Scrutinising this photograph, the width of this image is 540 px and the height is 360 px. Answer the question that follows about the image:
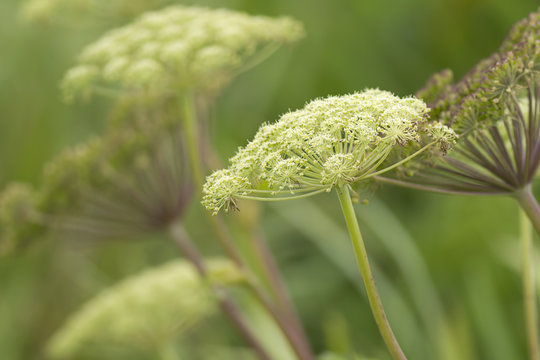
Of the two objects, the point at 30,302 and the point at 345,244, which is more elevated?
the point at 30,302

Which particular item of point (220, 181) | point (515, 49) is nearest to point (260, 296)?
point (220, 181)

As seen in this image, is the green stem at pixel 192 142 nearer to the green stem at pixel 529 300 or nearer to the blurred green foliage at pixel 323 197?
the green stem at pixel 529 300

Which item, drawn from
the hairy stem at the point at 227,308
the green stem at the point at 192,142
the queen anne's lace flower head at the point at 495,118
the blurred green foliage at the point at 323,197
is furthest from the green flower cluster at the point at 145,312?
the queen anne's lace flower head at the point at 495,118

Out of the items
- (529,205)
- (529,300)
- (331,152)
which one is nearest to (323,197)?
(529,300)

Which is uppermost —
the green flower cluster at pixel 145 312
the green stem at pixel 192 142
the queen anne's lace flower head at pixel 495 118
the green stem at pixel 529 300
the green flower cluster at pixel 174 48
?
the green flower cluster at pixel 174 48

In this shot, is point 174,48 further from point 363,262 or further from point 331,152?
point 363,262

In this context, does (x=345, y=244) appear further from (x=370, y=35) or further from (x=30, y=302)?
(x=30, y=302)
